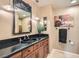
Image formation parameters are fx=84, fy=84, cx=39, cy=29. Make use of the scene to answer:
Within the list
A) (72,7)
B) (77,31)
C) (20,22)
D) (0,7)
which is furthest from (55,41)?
(0,7)

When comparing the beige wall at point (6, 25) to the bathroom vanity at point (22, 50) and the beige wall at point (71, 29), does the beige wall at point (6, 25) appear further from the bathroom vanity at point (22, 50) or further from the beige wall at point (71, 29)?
the beige wall at point (71, 29)

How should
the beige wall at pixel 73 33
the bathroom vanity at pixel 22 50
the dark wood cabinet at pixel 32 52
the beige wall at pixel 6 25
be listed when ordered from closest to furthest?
the bathroom vanity at pixel 22 50, the dark wood cabinet at pixel 32 52, the beige wall at pixel 6 25, the beige wall at pixel 73 33

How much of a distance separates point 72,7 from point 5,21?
3.26 meters

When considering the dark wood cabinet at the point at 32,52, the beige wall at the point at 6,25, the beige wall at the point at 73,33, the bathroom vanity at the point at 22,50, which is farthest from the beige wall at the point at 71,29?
the beige wall at the point at 6,25

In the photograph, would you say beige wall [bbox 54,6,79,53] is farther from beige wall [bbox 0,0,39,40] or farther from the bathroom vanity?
beige wall [bbox 0,0,39,40]

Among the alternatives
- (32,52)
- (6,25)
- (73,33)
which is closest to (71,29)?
(73,33)

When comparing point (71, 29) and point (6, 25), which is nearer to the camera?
point (6, 25)

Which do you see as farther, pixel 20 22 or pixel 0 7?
pixel 20 22

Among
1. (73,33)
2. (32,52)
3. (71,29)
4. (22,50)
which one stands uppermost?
(71,29)

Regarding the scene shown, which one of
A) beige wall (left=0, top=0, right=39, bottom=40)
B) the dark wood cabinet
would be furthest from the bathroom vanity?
beige wall (left=0, top=0, right=39, bottom=40)

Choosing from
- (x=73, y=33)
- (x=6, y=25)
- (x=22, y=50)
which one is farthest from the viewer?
(x=73, y=33)

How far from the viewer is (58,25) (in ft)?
14.2

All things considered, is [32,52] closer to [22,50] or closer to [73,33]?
[22,50]

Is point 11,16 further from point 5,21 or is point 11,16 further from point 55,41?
point 55,41
